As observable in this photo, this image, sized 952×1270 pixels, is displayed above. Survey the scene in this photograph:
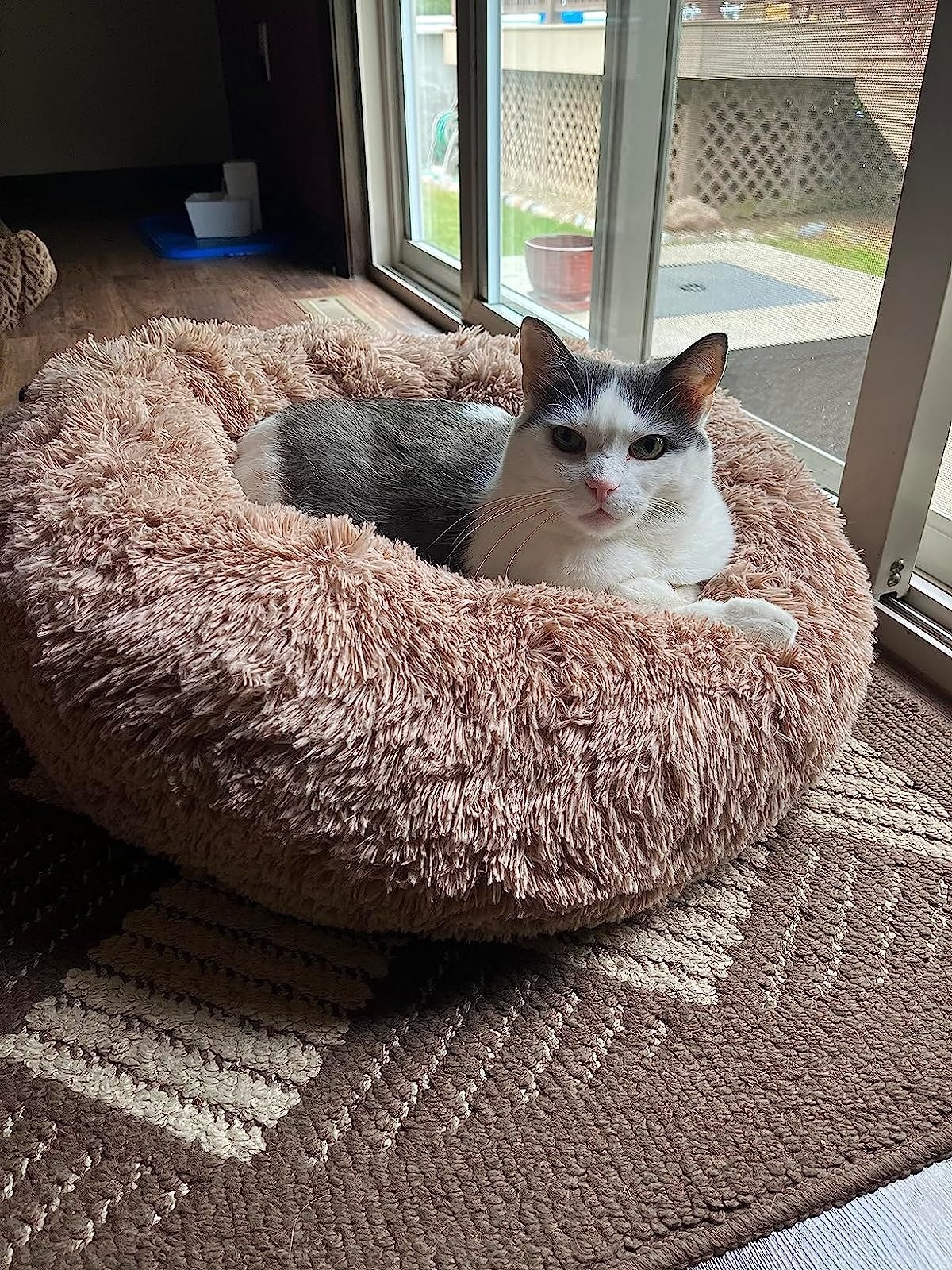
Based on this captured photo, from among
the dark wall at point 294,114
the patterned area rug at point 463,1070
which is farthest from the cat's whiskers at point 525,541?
the dark wall at point 294,114

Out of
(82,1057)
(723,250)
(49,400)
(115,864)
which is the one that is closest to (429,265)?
(723,250)

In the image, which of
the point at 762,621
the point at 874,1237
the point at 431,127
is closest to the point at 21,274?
the point at 431,127

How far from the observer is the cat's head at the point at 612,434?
869 millimetres

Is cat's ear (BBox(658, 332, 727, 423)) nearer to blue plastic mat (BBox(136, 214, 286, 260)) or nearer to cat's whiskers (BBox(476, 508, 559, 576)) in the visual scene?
cat's whiskers (BBox(476, 508, 559, 576))

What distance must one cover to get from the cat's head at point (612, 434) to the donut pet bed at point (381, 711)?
0.09 m

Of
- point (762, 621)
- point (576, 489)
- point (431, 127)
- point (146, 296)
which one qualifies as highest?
point (431, 127)

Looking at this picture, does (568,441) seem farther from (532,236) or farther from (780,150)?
(532,236)

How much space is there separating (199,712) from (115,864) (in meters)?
0.25

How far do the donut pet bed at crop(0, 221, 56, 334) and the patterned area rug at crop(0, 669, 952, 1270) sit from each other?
125 cm

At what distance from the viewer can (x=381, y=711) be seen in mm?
728

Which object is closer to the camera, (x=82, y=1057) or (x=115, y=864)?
(x=82, y=1057)

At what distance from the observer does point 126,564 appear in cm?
Result: 81

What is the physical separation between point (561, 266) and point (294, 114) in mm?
1668

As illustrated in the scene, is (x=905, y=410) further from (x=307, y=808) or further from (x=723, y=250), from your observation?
(x=307, y=808)
